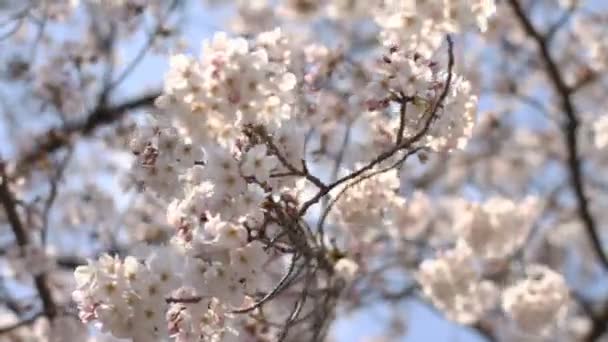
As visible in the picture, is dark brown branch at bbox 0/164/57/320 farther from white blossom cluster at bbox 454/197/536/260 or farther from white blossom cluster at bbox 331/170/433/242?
white blossom cluster at bbox 454/197/536/260

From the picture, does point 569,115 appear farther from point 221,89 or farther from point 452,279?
point 221,89

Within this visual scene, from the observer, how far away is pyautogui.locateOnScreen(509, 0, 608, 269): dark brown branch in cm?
637

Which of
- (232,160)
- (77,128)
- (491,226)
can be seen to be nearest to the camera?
(232,160)

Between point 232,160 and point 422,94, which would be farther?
point 422,94

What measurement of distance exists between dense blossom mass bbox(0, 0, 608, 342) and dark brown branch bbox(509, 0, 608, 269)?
0.02 meters

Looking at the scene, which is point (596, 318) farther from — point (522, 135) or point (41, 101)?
point (41, 101)

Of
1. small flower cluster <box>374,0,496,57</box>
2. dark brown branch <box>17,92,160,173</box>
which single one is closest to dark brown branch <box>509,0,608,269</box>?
dark brown branch <box>17,92,160,173</box>

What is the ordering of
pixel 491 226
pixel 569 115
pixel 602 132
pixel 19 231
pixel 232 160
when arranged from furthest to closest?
pixel 569 115, pixel 491 226, pixel 602 132, pixel 19 231, pixel 232 160

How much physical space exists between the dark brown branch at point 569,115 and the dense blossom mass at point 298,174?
2 centimetres

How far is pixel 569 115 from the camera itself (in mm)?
6602

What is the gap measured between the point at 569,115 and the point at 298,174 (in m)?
3.89

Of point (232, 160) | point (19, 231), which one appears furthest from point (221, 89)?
point (19, 231)

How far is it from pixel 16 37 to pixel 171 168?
14.7 feet

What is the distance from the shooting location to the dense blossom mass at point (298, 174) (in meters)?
2.94
